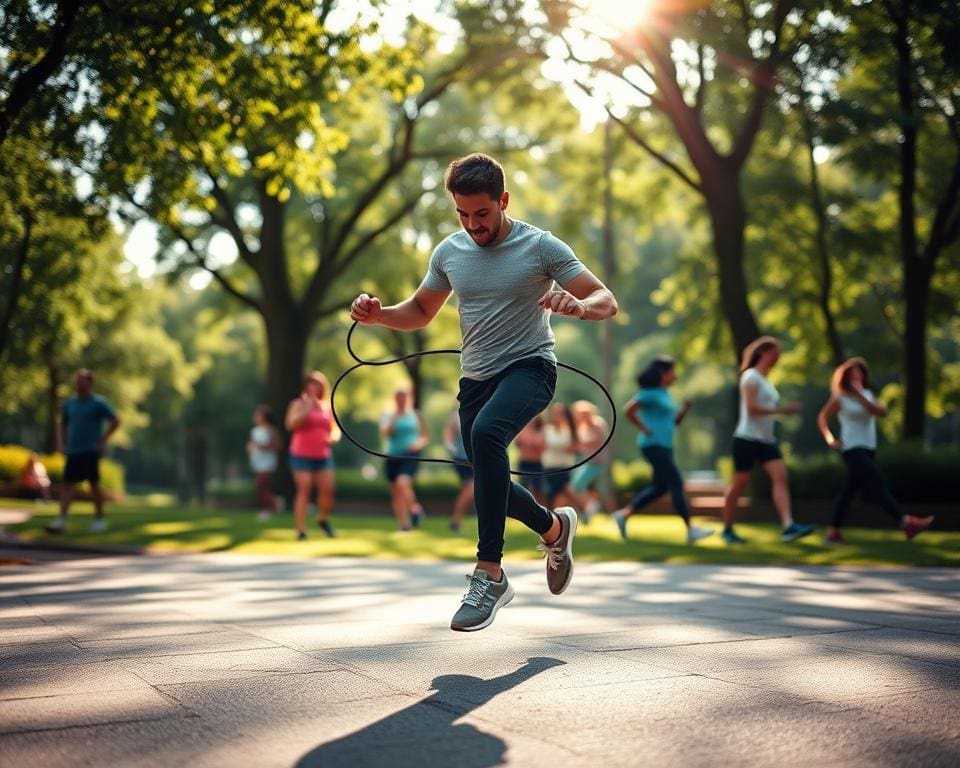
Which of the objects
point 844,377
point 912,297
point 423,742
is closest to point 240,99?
point 844,377

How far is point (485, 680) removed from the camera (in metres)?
4.64

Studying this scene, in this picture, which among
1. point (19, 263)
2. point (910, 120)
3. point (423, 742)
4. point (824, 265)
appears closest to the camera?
point (423, 742)

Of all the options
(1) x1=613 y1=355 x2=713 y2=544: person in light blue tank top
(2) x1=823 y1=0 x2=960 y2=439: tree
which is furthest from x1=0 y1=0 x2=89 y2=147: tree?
(2) x1=823 y1=0 x2=960 y2=439: tree

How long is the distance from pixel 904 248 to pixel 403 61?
30.9 feet

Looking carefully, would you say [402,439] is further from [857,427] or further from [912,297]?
[912,297]

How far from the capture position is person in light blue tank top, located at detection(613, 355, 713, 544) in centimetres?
1420

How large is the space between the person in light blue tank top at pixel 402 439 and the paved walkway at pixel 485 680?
8583 mm

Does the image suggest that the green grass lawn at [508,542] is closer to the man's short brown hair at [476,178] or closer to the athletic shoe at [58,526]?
the athletic shoe at [58,526]

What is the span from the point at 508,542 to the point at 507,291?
9.53 metres

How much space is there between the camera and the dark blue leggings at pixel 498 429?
18.2ft

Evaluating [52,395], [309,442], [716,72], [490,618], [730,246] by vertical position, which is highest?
[716,72]

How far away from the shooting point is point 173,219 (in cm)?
1578

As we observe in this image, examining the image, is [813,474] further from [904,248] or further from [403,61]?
[403,61]

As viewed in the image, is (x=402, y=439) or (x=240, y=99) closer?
(x=240, y=99)
